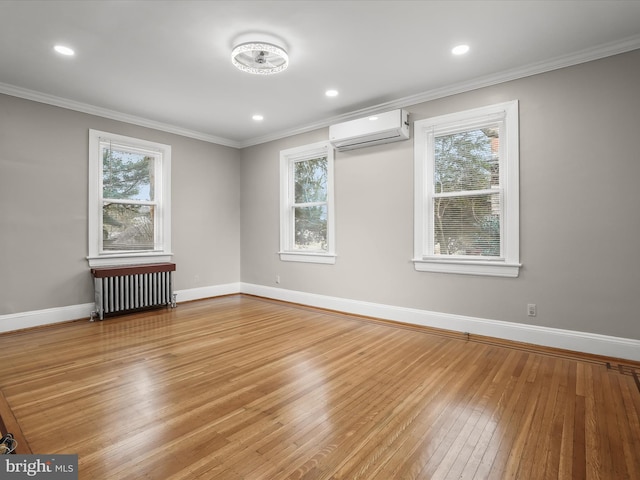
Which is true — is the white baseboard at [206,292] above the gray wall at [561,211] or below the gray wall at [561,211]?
below

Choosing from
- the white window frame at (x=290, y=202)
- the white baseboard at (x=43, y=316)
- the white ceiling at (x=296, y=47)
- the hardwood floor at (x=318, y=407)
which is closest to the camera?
the hardwood floor at (x=318, y=407)

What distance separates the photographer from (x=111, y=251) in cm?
489

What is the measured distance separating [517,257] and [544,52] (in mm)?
1975

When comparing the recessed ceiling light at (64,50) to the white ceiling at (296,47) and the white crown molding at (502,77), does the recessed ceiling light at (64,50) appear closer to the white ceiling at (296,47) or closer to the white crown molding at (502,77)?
the white ceiling at (296,47)

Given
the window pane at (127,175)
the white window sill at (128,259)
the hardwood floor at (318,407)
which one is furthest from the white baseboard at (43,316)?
the window pane at (127,175)

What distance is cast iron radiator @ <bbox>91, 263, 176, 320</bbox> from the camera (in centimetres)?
455

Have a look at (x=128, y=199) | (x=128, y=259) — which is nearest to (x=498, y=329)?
(x=128, y=259)

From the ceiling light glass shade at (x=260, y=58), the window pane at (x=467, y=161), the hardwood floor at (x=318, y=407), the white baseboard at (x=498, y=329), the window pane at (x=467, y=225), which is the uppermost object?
the ceiling light glass shade at (x=260, y=58)

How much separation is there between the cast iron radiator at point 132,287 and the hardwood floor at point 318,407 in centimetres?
89

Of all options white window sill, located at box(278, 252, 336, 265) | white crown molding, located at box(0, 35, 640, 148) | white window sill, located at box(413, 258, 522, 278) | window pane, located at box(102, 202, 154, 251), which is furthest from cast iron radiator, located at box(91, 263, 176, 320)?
white window sill, located at box(413, 258, 522, 278)

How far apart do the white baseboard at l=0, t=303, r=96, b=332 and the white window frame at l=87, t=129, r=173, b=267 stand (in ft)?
1.99

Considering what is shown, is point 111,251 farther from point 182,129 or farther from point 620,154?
point 620,154

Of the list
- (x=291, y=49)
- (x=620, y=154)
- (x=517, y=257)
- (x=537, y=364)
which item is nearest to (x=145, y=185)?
(x=291, y=49)

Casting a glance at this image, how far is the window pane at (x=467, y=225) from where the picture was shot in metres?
3.76
